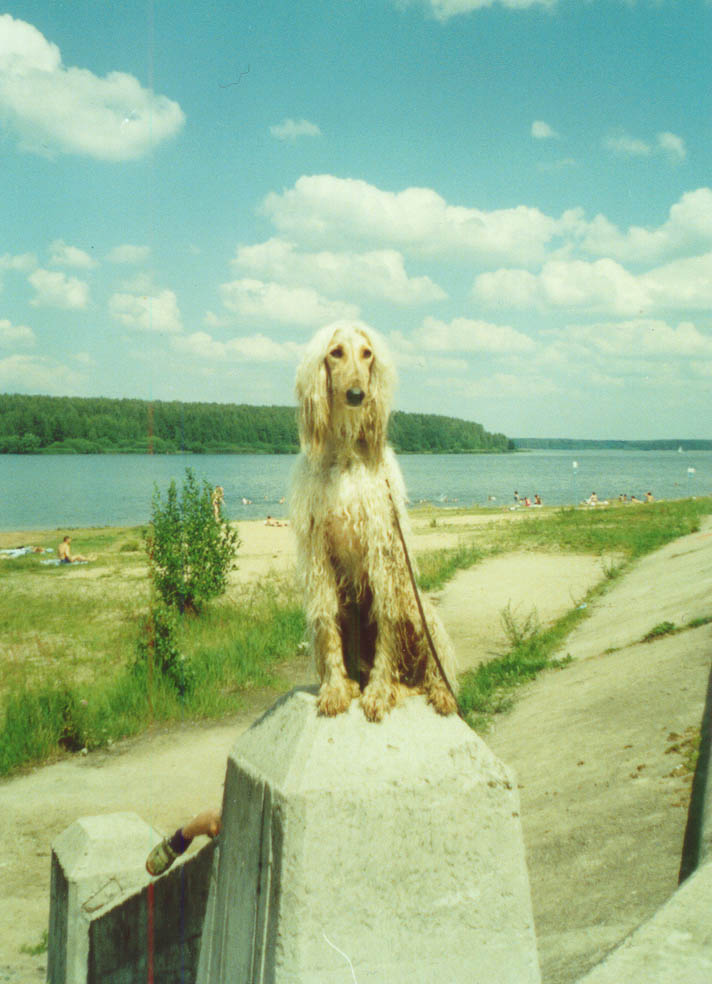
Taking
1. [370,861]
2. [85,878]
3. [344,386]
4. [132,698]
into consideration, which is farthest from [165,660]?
[370,861]

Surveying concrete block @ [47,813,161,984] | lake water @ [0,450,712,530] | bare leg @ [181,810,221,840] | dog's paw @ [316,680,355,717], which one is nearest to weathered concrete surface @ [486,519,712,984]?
dog's paw @ [316,680,355,717]

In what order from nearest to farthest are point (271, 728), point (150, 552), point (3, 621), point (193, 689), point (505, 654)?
point (271, 728) → point (193, 689) → point (505, 654) → point (150, 552) → point (3, 621)

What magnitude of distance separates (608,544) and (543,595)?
7020mm

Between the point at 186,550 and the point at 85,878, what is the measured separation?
1233cm

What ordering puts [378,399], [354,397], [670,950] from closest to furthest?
[670,950] → [354,397] → [378,399]

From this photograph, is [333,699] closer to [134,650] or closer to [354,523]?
[354,523]

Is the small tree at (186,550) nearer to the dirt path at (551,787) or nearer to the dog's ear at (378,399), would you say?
the dirt path at (551,787)

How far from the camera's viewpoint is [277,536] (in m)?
35.1

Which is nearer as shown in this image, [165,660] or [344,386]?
[344,386]

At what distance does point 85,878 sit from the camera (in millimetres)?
4066

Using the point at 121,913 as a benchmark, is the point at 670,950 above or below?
above

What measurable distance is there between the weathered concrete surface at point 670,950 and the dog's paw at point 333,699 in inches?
42.2

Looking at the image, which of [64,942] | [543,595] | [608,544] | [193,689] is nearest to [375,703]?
[64,942]

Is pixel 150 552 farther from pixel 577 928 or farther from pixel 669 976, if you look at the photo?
pixel 669 976
